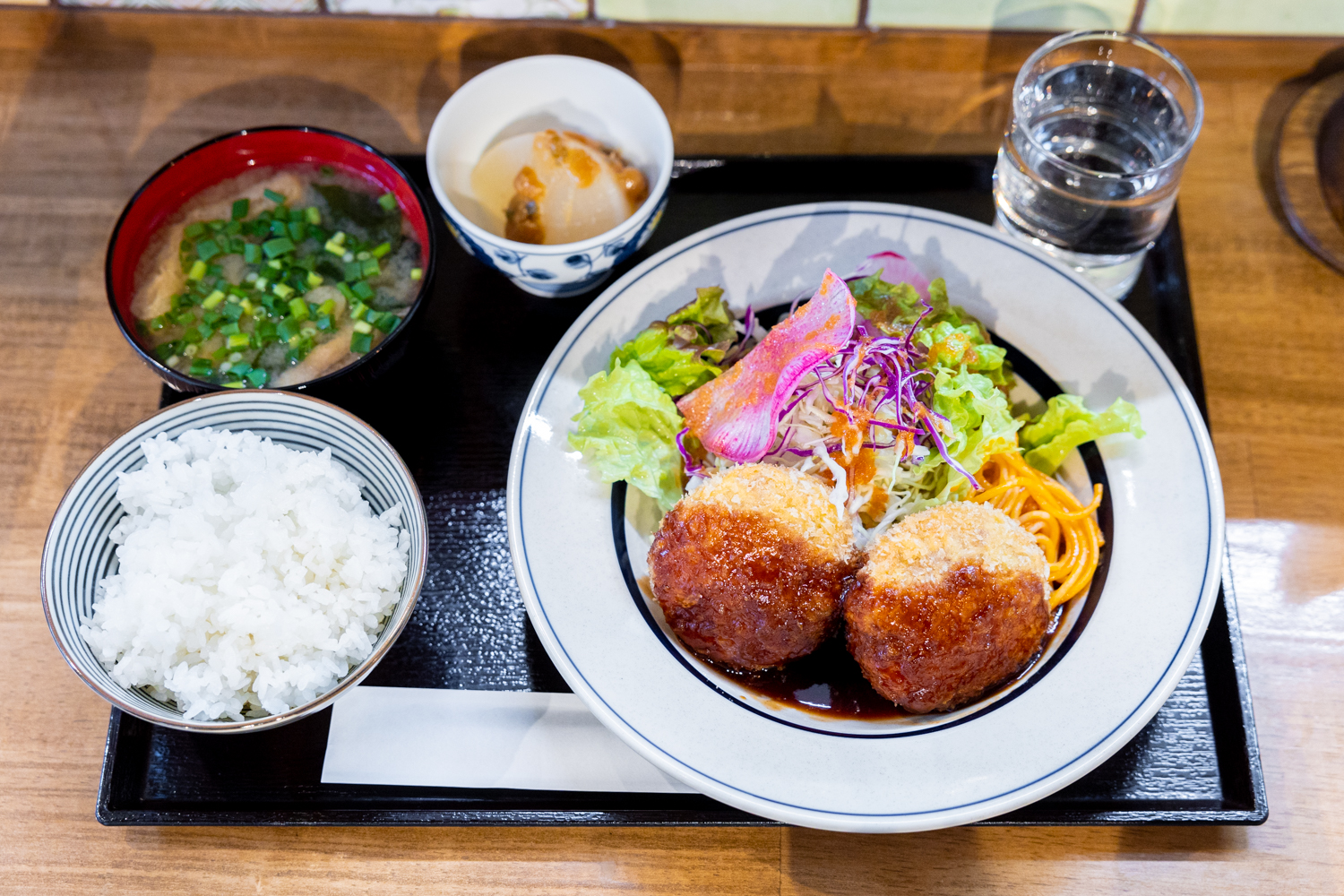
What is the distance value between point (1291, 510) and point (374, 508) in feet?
6.76

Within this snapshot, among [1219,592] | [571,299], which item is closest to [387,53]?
[571,299]

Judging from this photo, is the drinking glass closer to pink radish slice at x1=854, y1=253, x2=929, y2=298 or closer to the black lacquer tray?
the black lacquer tray

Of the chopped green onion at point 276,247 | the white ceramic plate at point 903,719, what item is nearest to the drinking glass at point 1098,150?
the white ceramic plate at point 903,719

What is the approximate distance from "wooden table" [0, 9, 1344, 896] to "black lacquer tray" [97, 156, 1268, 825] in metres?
0.07

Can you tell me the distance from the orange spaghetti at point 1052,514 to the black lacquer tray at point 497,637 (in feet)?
1.10

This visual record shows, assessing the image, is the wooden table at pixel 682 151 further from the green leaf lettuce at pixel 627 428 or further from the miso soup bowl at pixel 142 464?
the green leaf lettuce at pixel 627 428

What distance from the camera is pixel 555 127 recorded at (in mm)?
2445

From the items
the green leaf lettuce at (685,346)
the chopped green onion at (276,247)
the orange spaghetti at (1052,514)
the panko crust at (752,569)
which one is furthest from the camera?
the chopped green onion at (276,247)

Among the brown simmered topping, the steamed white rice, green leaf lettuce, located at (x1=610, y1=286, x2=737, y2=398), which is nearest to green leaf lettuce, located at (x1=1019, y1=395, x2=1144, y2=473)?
green leaf lettuce, located at (x1=610, y1=286, x2=737, y2=398)

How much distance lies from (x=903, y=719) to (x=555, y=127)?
162 cm

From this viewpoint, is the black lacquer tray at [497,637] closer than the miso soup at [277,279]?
Yes

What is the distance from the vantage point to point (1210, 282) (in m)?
2.48

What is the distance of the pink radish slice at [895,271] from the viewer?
2.19 meters

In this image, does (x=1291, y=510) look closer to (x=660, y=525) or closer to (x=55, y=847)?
(x=660, y=525)
